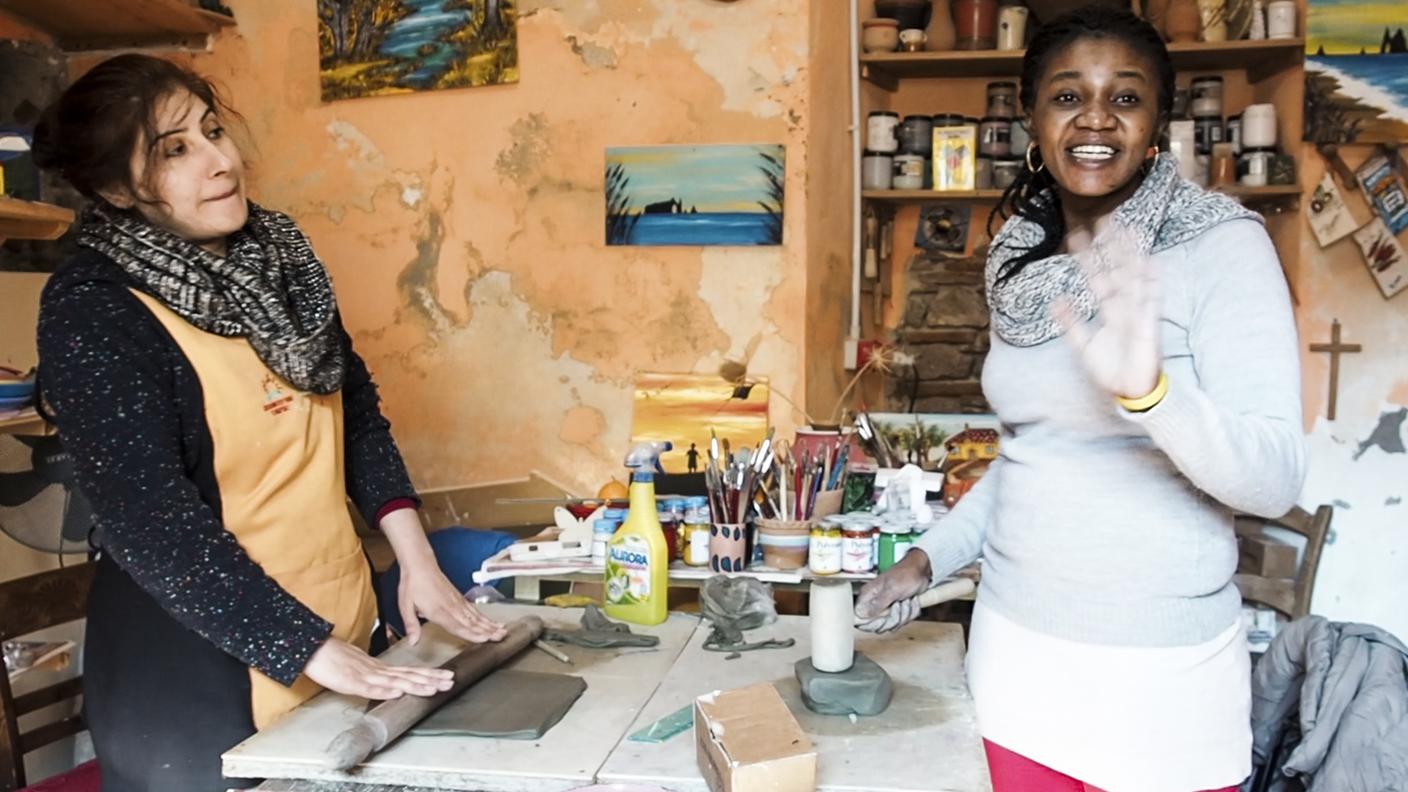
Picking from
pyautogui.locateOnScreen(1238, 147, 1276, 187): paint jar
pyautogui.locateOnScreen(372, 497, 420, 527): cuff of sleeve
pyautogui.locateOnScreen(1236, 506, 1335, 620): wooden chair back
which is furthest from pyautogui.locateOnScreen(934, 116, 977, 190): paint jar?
pyautogui.locateOnScreen(372, 497, 420, 527): cuff of sleeve

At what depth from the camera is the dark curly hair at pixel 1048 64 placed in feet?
4.33

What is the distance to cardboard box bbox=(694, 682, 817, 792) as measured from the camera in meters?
1.12

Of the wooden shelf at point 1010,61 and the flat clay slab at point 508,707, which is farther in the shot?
the wooden shelf at point 1010,61

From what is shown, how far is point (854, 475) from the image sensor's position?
254cm

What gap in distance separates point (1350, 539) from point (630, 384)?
269 centimetres

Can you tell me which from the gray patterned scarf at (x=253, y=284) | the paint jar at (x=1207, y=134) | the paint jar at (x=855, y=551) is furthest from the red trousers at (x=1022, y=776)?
the paint jar at (x=1207, y=134)

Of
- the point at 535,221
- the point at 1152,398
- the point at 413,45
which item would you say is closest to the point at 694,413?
the point at 535,221

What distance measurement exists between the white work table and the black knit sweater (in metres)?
0.13

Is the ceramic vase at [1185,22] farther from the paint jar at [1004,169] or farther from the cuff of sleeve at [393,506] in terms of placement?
the cuff of sleeve at [393,506]

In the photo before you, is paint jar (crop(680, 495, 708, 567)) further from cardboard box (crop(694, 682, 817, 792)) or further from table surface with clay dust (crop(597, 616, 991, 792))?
cardboard box (crop(694, 682, 817, 792))

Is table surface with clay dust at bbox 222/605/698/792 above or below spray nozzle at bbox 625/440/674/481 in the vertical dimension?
below

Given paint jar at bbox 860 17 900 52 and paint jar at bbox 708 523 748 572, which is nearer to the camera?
paint jar at bbox 708 523 748 572

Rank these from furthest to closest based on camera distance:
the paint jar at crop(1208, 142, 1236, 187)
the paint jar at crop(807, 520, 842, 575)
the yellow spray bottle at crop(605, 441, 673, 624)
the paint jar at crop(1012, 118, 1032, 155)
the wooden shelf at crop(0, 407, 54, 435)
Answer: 1. the paint jar at crop(1012, 118, 1032, 155)
2. the paint jar at crop(1208, 142, 1236, 187)
3. the wooden shelf at crop(0, 407, 54, 435)
4. the paint jar at crop(807, 520, 842, 575)
5. the yellow spray bottle at crop(605, 441, 673, 624)

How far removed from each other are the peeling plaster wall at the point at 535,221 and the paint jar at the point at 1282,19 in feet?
6.20
